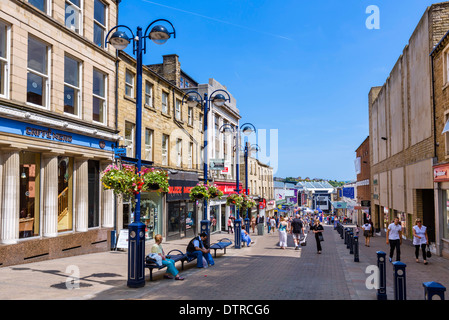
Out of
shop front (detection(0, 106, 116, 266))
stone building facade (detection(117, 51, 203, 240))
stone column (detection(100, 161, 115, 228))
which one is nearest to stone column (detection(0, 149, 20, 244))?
shop front (detection(0, 106, 116, 266))

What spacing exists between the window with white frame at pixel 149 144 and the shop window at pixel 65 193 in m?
6.38

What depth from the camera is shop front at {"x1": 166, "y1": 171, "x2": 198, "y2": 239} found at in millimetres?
23547

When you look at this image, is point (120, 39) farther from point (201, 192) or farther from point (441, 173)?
point (441, 173)

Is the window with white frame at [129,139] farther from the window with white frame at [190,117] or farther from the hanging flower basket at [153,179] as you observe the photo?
the hanging flower basket at [153,179]

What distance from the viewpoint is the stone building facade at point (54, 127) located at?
1196 cm

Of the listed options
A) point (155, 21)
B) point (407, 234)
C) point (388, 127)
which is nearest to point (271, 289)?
point (155, 21)

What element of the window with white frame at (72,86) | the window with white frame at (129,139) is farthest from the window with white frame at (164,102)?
the window with white frame at (72,86)

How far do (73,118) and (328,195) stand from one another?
124m

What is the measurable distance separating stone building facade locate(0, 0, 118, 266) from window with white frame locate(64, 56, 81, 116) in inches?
1.6

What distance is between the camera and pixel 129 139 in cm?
1966

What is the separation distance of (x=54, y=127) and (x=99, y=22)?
20.3 feet

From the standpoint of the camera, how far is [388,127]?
94.2 feet

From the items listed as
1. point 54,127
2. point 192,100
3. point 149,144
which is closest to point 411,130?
point 192,100
